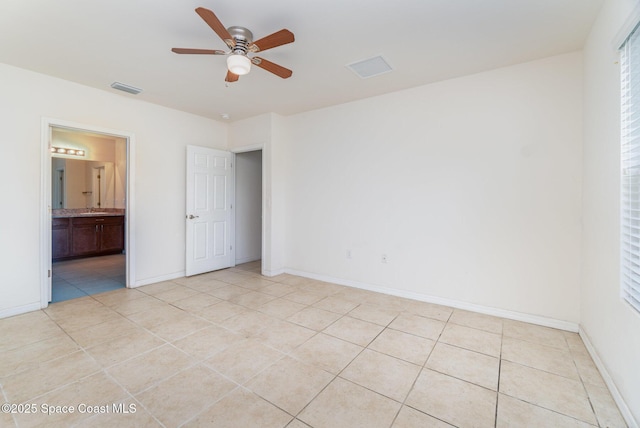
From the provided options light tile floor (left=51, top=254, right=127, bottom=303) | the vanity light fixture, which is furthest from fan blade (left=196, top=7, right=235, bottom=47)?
the vanity light fixture

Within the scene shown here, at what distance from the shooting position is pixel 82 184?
6117 millimetres

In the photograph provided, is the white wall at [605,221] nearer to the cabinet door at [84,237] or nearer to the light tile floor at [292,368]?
the light tile floor at [292,368]

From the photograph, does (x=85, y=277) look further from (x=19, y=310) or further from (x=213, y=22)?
(x=213, y=22)

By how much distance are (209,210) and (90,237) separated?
3.13m

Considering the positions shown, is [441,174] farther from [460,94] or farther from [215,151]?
[215,151]

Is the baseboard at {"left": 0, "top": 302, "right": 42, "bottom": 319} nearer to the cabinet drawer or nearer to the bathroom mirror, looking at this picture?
the cabinet drawer

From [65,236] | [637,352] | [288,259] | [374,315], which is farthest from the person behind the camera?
[65,236]

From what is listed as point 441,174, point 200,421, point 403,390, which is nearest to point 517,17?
point 441,174

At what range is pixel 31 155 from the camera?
3068 millimetres

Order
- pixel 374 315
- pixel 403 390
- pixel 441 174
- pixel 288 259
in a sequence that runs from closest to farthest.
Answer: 1. pixel 403 390
2. pixel 374 315
3. pixel 441 174
4. pixel 288 259

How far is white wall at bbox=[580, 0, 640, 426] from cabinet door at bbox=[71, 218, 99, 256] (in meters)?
7.72

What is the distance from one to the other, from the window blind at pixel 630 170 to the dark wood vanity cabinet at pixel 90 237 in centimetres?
769

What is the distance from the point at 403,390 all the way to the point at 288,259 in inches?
124

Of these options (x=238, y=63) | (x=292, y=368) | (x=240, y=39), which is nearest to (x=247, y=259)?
(x=292, y=368)
